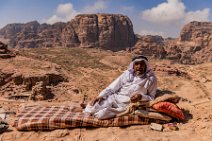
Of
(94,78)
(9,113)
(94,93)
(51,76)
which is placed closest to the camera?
(9,113)

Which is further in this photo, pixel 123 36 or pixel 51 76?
pixel 123 36

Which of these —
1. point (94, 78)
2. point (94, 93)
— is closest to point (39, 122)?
point (94, 93)

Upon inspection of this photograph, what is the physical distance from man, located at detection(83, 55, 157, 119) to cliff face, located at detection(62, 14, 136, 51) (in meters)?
56.1

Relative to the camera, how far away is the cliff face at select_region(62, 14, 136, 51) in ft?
210

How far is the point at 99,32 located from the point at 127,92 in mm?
60553

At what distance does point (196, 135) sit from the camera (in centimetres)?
521

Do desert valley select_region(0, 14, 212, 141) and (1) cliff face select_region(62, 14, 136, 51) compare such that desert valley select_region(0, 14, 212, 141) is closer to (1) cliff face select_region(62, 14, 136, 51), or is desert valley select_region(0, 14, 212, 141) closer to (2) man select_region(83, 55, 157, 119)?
(2) man select_region(83, 55, 157, 119)

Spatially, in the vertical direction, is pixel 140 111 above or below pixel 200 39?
below

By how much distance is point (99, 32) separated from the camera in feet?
217

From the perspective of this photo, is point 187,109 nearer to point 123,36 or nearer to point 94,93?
point 94,93

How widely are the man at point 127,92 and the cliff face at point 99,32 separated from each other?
56086 millimetres

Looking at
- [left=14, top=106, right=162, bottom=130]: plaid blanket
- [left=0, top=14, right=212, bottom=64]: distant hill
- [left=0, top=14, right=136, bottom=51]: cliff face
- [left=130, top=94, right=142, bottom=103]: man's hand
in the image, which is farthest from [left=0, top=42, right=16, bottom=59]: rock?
[left=0, top=14, right=136, bottom=51]: cliff face

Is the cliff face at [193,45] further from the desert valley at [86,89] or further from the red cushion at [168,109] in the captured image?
the red cushion at [168,109]

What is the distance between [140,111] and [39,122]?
187 cm
